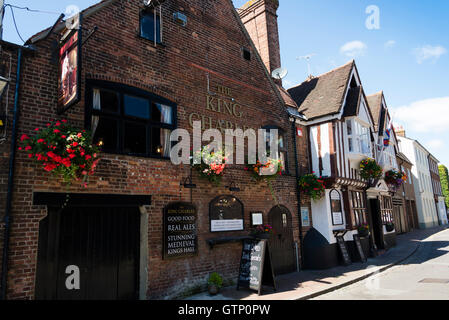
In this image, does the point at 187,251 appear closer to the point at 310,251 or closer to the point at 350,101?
the point at 310,251

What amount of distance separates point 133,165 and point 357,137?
447 inches

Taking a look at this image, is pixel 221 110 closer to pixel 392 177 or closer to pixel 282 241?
pixel 282 241

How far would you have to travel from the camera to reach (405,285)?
8.67 metres

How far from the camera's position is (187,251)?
26.8 feet

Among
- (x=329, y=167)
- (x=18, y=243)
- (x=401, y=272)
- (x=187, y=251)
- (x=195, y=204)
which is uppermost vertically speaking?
(x=329, y=167)

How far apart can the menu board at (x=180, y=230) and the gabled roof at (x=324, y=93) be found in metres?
7.82

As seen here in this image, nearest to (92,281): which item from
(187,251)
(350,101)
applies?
(187,251)

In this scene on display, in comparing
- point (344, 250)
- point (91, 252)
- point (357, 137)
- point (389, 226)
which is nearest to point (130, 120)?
point (91, 252)

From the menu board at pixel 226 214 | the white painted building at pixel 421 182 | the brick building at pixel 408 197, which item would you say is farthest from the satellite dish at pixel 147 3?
the white painted building at pixel 421 182

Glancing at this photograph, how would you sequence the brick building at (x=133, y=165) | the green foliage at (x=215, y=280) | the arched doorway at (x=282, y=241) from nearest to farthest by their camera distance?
the brick building at (x=133, y=165) → the green foliage at (x=215, y=280) → the arched doorway at (x=282, y=241)

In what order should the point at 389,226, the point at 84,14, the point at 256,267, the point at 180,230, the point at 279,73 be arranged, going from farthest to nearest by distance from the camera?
the point at 389,226, the point at 279,73, the point at 256,267, the point at 180,230, the point at 84,14

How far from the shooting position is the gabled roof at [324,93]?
13.6 meters

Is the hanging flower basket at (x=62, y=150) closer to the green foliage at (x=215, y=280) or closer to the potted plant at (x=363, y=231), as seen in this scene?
the green foliage at (x=215, y=280)
